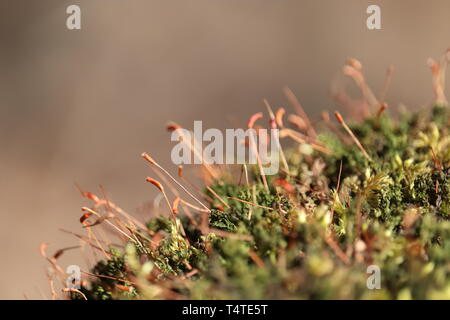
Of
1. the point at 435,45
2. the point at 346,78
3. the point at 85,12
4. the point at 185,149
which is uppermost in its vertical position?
the point at 85,12

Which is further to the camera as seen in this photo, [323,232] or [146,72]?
[146,72]

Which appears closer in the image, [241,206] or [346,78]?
[241,206]

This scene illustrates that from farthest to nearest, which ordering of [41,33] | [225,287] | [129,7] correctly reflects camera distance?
1. [129,7]
2. [41,33]
3. [225,287]

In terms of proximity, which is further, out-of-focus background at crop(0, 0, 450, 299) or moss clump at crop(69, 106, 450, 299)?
out-of-focus background at crop(0, 0, 450, 299)

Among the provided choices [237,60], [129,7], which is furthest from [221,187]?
[129,7]

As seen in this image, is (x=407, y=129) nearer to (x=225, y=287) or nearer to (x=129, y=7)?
(x=225, y=287)

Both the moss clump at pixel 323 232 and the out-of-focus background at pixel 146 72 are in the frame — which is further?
the out-of-focus background at pixel 146 72

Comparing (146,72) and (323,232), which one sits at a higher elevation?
(146,72)
